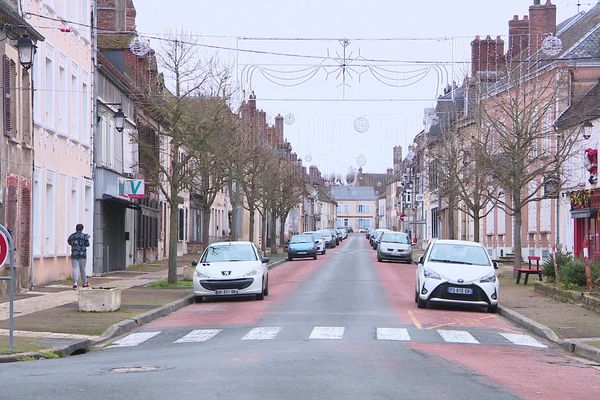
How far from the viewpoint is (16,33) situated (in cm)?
2509

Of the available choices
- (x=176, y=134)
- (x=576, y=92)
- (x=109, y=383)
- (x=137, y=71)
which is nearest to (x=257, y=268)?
(x=176, y=134)

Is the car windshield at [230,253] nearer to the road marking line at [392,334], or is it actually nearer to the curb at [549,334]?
the curb at [549,334]

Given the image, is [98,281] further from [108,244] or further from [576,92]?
[576,92]

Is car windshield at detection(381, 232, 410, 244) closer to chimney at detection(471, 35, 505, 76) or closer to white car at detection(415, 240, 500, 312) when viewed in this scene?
chimney at detection(471, 35, 505, 76)

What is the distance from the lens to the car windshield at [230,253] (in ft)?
84.9

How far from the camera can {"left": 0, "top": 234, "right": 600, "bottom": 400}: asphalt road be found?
10.3 metres

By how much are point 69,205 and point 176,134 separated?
20.5 ft

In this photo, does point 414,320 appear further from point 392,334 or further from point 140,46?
point 140,46

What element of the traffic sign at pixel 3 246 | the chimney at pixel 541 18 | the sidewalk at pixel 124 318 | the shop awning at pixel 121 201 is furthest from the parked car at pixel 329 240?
the traffic sign at pixel 3 246

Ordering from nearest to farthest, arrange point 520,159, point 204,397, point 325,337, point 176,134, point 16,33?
point 204,397 < point 325,337 < point 16,33 < point 176,134 < point 520,159

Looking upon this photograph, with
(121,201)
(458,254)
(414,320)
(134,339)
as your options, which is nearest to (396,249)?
(121,201)

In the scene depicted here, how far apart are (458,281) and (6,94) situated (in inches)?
466

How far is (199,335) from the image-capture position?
58.2 feet

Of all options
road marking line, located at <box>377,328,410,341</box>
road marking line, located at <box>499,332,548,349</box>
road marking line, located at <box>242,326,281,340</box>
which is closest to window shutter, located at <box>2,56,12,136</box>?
road marking line, located at <box>242,326,281,340</box>
